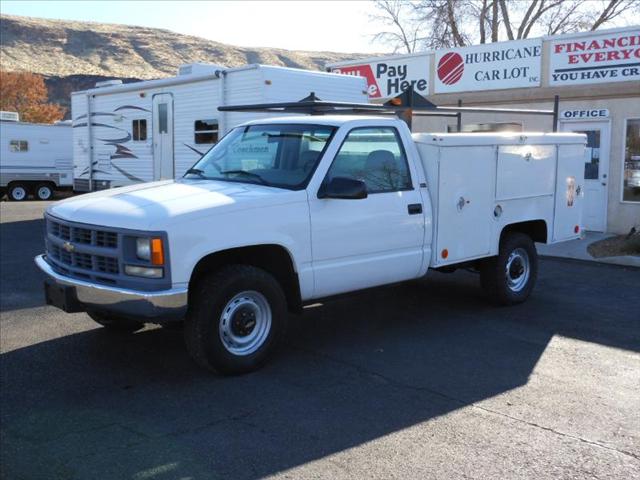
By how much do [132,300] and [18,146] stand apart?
2396cm

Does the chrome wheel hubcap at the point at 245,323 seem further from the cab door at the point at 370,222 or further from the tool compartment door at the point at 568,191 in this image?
the tool compartment door at the point at 568,191

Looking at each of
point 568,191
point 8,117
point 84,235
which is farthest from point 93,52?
point 84,235

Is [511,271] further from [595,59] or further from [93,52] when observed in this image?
[93,52]

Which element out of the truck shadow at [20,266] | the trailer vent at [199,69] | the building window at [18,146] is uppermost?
the trailer vent at [199,69]

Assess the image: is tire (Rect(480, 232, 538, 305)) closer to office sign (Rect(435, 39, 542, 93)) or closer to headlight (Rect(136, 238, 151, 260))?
headlight (Rect(136, 238, 151, 260))

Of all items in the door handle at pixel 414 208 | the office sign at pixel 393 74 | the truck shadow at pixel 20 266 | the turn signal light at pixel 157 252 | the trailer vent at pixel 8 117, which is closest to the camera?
the turn signal light at pixel 157 252

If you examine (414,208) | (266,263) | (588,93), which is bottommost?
(266,263)

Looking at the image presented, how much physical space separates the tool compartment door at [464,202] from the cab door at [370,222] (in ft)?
1.04

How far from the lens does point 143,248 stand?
4.88m

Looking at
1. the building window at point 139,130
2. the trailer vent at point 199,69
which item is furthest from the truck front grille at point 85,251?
the building window at point 139,130

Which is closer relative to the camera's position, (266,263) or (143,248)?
(143,248)

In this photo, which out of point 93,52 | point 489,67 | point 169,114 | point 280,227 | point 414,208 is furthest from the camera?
point 93,52

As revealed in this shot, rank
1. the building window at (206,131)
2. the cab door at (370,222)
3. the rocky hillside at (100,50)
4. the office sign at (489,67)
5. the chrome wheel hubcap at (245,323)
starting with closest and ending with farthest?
the chrome wheel hubcap at (245,323) < the cab door at (370,222) < the building window at (206,131) < the office sign at (489,67) < the rocky hillside at (100,50)

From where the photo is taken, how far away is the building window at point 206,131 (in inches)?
519
